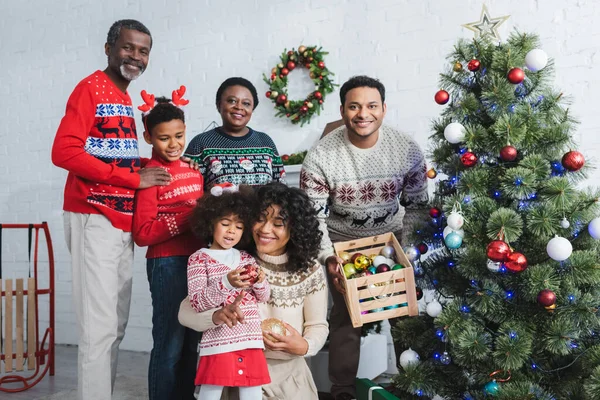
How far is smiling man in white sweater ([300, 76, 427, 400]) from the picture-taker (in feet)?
7.70

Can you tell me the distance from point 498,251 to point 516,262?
68mm

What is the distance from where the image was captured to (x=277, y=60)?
12.2 feet

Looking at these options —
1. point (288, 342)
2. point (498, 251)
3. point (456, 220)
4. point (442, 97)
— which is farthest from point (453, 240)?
point (288, 342)

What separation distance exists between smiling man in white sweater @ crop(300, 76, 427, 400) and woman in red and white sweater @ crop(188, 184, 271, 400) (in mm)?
556

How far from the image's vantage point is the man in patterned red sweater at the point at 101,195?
2.07 meters

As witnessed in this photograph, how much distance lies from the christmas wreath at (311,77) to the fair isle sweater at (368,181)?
1.15 metres

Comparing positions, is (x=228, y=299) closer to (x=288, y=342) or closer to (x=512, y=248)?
(x=288, y=342)

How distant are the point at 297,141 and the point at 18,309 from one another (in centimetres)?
207

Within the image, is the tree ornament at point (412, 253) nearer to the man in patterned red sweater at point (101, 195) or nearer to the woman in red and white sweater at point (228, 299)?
the woman in red and white sweater at point (228, 299)

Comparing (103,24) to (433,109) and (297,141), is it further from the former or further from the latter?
(433,109)

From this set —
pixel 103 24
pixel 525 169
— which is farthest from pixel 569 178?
pixel 103 24

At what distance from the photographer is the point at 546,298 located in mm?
1693

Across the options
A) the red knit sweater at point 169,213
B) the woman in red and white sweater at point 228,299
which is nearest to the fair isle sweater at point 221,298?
the woman in red and white sweater at point 228,299

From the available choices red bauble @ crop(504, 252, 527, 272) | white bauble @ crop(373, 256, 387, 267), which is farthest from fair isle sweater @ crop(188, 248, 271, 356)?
red bauble @ crop(504, 252, 527, 272)
